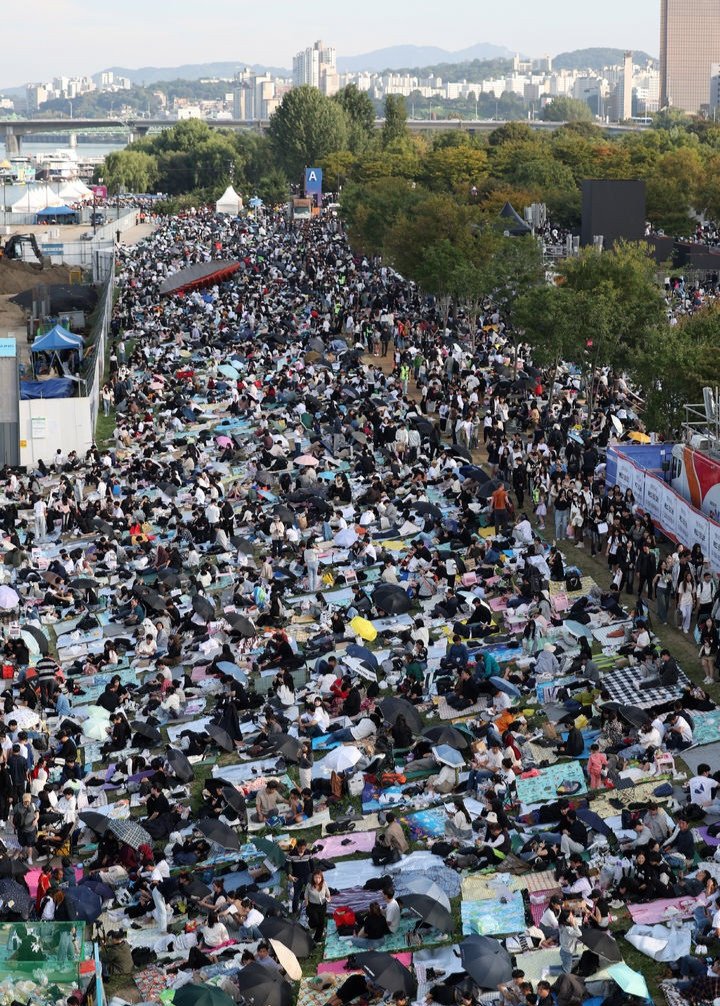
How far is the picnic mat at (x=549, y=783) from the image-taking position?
17953mm

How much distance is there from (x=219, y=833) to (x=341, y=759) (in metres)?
2.21

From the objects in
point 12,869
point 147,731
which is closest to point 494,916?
point 12,869

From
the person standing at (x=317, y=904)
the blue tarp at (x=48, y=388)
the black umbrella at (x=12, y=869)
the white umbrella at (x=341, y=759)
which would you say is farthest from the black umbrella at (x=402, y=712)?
the blue tarp at (x=48, y=388)

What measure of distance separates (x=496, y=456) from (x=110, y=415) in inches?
584

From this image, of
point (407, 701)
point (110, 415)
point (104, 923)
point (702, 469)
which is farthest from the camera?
point (110, 415)

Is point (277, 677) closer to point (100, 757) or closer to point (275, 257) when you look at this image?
point (100, 757)

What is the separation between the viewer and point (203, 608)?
24734 millimetres

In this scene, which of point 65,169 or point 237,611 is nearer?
point 237,611

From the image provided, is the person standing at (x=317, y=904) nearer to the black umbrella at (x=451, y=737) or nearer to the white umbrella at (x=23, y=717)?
the black umbrella at (x=451, y=737)

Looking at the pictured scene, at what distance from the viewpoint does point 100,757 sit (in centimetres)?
2069

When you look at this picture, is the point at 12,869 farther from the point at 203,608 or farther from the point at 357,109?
the point at 357,109

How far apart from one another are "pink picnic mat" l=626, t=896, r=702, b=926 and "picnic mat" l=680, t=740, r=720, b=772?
2.97 meters

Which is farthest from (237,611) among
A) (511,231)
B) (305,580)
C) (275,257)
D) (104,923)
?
(275,257)

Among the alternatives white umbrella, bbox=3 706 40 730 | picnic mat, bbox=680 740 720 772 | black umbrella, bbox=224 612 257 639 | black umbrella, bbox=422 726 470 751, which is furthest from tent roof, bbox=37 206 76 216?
picnic mat, bbox=680 740 720 772
